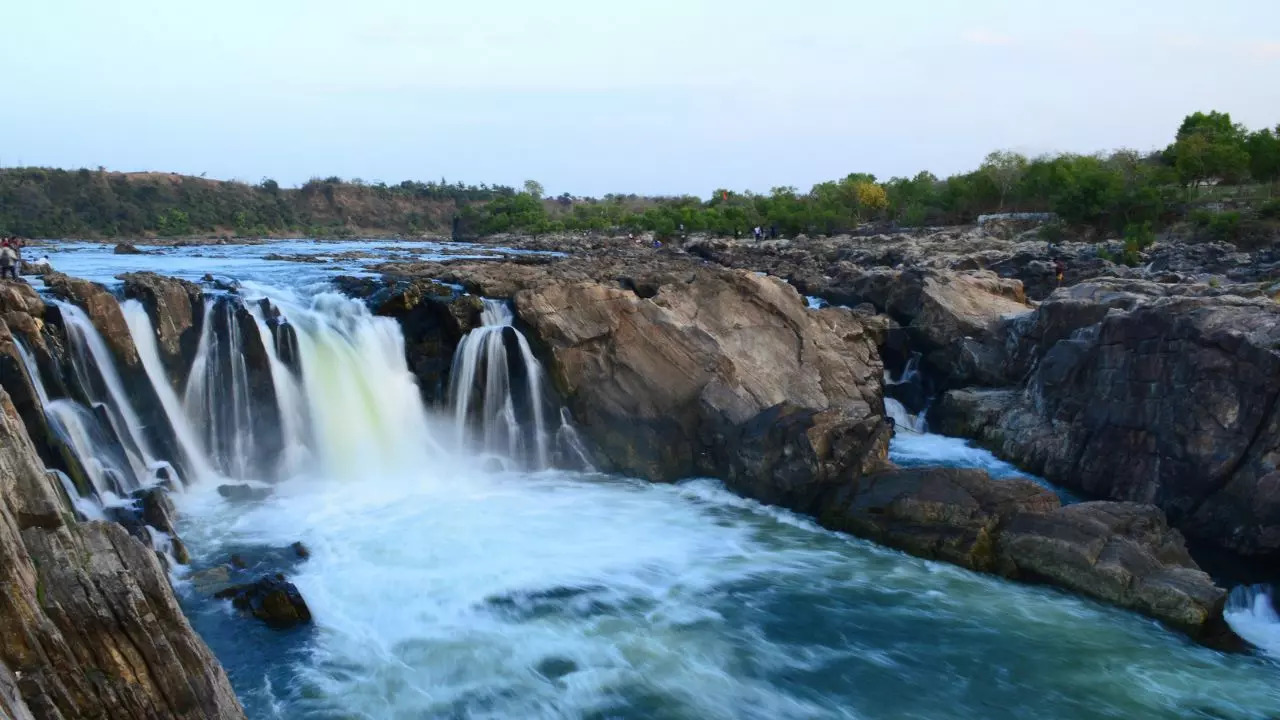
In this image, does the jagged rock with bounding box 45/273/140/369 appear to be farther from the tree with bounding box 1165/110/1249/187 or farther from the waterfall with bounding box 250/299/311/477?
the tree with bounding box 1165/110/1249/187

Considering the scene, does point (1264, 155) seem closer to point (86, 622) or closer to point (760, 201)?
point (760, 201)

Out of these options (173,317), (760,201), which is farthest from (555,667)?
(760,201)

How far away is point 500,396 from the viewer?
56.1 ft

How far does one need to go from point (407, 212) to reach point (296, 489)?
299 feet

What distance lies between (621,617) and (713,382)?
6.70 metres

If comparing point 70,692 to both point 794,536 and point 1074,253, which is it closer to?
point 794,536

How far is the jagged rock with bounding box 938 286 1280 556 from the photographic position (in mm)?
12500

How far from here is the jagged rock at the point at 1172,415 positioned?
12.5 meters

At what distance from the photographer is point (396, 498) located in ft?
48.5

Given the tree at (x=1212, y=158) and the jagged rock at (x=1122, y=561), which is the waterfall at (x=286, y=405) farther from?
the tree at (x=1212, y=158)

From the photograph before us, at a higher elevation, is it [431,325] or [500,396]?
[431,325]

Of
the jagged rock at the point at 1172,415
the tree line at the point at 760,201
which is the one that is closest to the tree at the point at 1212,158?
the tree line at the point at 760,201

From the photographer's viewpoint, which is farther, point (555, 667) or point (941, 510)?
point (941, 510)

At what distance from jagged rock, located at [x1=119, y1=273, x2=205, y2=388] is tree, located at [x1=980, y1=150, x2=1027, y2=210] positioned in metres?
50.7
